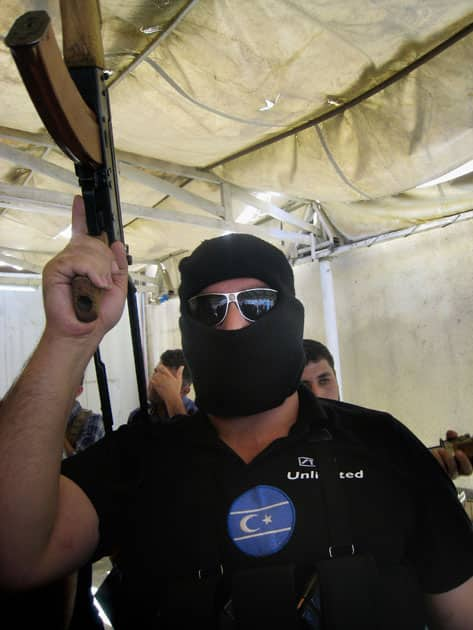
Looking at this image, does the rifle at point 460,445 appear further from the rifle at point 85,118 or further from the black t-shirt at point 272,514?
the rifle at point 85,118

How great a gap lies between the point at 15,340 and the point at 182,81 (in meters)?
4.63

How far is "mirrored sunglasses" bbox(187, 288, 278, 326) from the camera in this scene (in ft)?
3.63

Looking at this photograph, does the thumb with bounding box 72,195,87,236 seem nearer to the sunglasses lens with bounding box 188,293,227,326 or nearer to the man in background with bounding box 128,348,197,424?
the sunglasses lens with bounding box 188,293,227,326

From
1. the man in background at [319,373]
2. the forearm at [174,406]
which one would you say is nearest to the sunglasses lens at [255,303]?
the man in background at [319,373]

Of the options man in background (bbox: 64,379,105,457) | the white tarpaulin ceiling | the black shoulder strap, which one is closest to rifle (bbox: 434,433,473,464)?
the black shoulder strap

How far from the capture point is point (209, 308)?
112 centimetres

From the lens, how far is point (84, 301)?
731 millimetres

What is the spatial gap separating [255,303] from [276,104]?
1.36 meters

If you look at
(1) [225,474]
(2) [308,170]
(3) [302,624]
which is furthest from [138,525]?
(2) [308,170]

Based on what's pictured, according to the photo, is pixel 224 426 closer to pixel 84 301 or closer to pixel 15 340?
pixel 84 301

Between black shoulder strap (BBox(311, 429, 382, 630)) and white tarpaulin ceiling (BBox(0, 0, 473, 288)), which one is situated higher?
white tarpaulin ceiling (BBox(0, 0, 473, 288))

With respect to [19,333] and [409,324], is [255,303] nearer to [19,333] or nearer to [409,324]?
[409,324]

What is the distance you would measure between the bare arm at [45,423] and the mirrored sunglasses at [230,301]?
1.16 ft

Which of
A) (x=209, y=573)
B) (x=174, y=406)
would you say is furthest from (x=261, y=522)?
(x=174, y=406)
